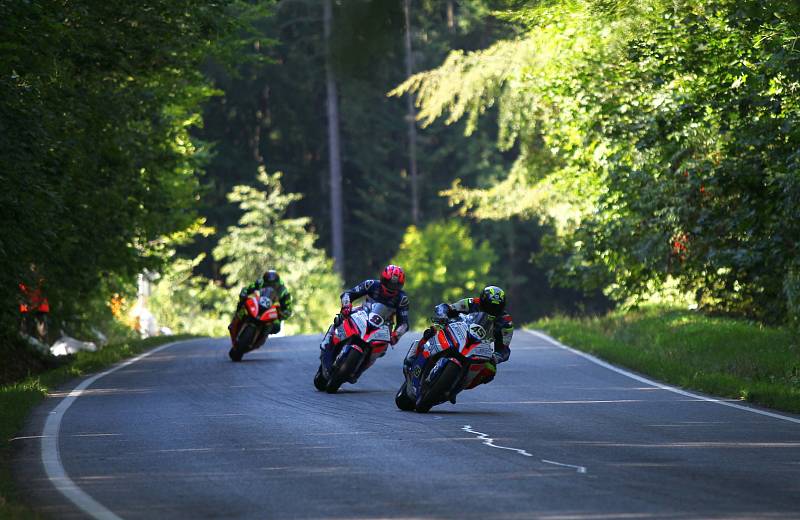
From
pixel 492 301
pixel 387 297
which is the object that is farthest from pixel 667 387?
pixel 492 301

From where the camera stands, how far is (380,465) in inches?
419

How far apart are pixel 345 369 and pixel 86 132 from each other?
9556 mm

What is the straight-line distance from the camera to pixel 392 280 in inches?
691

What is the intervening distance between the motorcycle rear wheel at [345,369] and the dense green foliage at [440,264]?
50.7 meters

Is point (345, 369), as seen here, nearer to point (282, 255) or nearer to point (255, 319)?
point (255, 319)

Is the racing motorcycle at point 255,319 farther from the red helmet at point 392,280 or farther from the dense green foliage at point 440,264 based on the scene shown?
the dense green foliage at point 440,264

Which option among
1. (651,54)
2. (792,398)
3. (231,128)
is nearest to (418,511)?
(792,398)

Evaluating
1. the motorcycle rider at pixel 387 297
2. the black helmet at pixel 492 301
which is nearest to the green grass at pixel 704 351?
the black helmet at pixel 492 301

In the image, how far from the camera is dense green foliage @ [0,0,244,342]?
1641 centimetres

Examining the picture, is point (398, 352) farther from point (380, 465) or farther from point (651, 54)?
point (380, 465)

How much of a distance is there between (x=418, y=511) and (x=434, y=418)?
19.4ft

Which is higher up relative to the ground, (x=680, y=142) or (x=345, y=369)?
(x=680, y=142)

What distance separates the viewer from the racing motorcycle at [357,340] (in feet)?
56.9

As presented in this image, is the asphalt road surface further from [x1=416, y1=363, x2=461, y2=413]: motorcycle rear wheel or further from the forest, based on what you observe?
the forest
